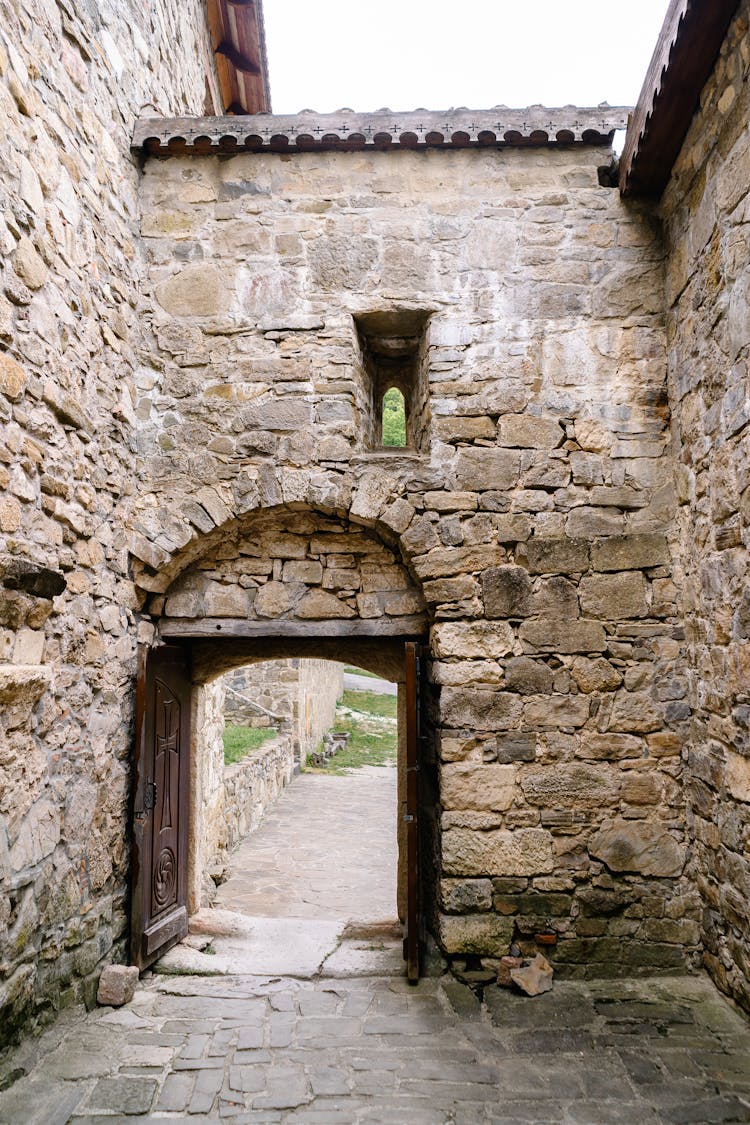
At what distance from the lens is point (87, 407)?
3.63m

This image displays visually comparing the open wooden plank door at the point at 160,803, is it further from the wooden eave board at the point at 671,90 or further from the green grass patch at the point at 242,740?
the wooden eave board at the point at 671,90

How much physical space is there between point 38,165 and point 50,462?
1.25 m

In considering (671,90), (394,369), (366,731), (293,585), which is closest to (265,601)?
(293,585)

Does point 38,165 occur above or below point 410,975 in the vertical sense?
above

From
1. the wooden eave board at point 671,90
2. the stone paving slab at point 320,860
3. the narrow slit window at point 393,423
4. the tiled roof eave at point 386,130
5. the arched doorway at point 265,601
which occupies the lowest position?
the stone paving slab at point 320,860

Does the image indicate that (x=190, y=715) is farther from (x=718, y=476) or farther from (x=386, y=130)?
(x=386, y=130)

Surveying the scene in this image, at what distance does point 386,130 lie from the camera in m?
4.37

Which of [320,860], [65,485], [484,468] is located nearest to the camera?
[65,485]

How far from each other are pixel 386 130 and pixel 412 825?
397 cm

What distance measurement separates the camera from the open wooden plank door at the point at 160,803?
404 centimetres

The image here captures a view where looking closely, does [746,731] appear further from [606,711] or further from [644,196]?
[644,196]

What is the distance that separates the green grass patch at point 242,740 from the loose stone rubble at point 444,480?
4.46 metres

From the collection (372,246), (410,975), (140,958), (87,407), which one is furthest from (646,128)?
(140,958)

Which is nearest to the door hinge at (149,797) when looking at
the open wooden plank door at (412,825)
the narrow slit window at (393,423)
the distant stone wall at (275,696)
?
the open wooden plank door at (412,825)
